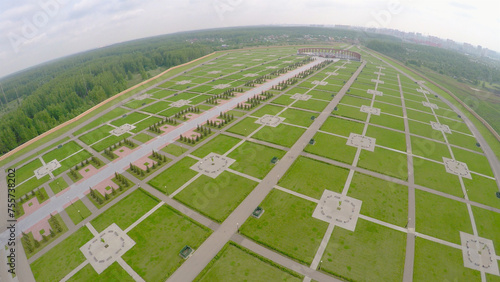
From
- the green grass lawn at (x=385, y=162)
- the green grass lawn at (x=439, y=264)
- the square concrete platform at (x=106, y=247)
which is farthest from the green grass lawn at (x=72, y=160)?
the green grass lawn at (x=439, y=264)

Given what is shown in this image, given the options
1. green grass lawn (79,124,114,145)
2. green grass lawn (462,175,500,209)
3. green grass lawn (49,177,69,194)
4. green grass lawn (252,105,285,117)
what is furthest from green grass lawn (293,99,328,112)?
green grass lawn (49,177,69,194)

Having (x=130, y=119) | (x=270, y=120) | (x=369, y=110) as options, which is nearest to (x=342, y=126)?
(x=369, y=110)

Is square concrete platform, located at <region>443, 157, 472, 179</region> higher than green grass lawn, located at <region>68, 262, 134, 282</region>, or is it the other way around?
square concrete platform, located at <region>443, 157, 472, 179</region>

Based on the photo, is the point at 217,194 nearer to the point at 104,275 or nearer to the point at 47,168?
the point at 104,275

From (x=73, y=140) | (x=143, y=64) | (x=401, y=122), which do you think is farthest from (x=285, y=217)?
(x=143, y=64)

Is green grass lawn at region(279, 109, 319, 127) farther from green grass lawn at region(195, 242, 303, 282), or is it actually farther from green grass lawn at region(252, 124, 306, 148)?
green grass lawn at region(195, 242, 303, 282)

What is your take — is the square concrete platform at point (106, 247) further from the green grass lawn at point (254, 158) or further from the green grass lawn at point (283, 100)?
the green grass lawn at point (283, 100)
